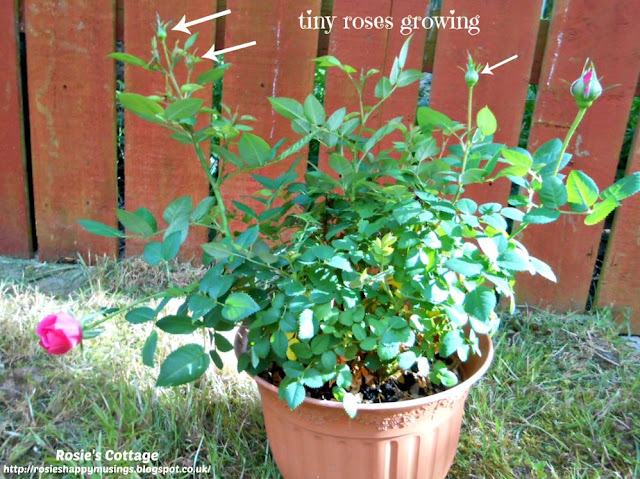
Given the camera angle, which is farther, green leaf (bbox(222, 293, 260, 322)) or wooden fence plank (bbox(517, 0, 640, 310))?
wooden fence plank (bbox(517, 0, 640, 310))

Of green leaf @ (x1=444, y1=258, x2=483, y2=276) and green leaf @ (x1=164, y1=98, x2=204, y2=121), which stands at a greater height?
green leaf @ (x1=164, y1=98, x2=204, y2=121)

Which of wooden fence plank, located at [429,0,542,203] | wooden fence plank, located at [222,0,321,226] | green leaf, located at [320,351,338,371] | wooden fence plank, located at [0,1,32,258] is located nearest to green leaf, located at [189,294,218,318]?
green leaf, located at [320,351,338,371]

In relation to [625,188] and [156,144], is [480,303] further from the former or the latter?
[156,144]

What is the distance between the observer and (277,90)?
2039 millimetres

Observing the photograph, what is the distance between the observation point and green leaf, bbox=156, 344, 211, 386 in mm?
1045

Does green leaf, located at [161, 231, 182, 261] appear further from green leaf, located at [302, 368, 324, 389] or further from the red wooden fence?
the red wooden fence

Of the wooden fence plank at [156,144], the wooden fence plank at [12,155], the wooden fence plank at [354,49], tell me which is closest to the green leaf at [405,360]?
the wooden fence plank at [354,49]

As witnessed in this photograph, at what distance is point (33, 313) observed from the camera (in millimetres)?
1854

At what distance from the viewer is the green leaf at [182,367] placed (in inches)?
41.1

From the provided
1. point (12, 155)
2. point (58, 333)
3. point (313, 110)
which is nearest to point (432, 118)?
point (313, 110)

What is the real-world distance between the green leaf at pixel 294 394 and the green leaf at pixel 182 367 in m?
0.15

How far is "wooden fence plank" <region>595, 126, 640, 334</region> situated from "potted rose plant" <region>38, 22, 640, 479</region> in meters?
1.00

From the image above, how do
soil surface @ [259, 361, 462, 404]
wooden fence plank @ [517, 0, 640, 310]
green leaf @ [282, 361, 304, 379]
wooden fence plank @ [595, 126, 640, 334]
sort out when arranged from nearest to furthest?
green leaf @ [282, 361, 304, 379]
soil surface @ [259, 361, 462, 404]
wooden fence plank @ [517, 0, 640, 310]
wooden fence plank @ [595, 126, 640, 334]

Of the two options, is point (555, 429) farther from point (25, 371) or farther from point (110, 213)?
point (110, 213)
